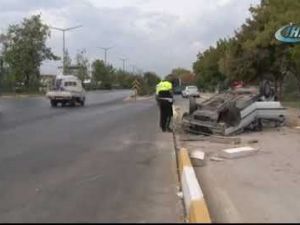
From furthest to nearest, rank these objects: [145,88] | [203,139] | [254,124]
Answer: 1. [145,88]
2. [254,124]
3. [203,139]

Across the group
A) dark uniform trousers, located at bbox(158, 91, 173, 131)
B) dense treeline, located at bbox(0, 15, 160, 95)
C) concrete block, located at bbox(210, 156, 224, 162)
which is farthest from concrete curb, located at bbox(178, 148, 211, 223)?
dense treeline, located at bbox(0, 15, 160, 95)

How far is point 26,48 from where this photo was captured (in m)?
96.4

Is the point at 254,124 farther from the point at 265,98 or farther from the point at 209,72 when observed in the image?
the point at 209,72

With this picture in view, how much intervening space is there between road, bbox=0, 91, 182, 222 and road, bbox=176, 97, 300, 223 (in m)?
0.69

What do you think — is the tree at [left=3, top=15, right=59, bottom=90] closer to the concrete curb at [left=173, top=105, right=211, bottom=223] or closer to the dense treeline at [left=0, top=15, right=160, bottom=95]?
the dense treeline at [left=0, top=15, right=160, bottom=95]

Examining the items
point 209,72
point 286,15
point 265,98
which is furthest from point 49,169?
point 209,72

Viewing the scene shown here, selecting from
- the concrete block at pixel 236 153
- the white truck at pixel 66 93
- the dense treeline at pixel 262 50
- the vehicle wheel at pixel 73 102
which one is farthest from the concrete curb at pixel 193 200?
the vehicle wheel at pixel 73 102

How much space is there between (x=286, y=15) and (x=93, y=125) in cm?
1843

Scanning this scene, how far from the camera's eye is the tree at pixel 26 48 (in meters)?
96.8

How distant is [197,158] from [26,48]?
82411 mm

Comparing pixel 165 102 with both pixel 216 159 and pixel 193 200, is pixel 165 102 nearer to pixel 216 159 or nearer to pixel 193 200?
pixel 216 159

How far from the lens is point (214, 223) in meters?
8.91

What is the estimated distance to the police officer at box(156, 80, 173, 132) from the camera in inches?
965

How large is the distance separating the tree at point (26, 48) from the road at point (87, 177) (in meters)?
74.2
